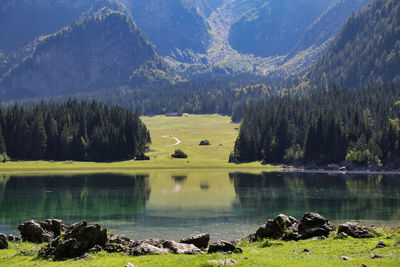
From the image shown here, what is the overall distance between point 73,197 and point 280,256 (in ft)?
237

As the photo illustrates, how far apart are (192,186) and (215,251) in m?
87.9

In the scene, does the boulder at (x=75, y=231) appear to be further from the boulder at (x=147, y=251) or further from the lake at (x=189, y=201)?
the lake at (x=189, y=201)

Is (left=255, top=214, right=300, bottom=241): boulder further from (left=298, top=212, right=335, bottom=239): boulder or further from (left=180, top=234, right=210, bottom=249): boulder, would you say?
(left=180, top=234, right=210, bottom=249): boulder

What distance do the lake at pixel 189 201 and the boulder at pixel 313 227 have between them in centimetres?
1361

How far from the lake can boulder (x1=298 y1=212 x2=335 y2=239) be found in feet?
44.7

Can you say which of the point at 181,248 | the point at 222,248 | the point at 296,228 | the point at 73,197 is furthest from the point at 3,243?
the point at 73,197

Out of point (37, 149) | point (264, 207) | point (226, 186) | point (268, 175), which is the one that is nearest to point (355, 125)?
Result: point (268, 175)

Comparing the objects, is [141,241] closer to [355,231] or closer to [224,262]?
[224,262]

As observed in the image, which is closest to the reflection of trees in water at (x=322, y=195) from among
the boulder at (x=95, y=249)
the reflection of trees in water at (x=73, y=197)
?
the reflection of trees in water at (x=73, y=197)

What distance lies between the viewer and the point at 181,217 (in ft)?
238

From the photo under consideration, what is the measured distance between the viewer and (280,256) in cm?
3353

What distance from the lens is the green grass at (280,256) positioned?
2906cm

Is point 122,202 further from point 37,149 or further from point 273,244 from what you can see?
point 37,149

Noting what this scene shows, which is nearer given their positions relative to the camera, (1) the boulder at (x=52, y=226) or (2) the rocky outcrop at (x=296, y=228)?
(2) the rocky outcrop at (x=296, y=228)
